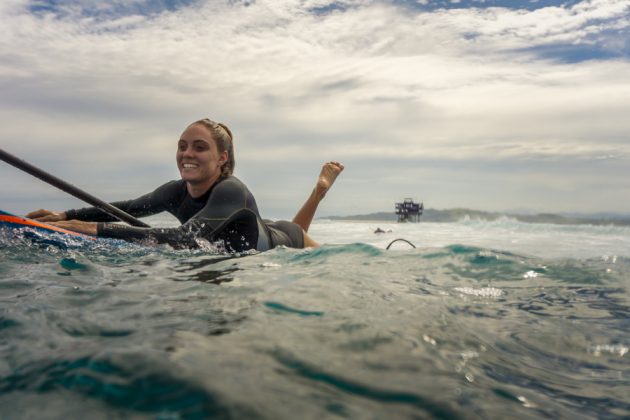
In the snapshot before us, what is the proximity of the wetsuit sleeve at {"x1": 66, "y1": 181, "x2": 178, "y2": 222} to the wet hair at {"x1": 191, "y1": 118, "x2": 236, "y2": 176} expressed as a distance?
3.31 ft

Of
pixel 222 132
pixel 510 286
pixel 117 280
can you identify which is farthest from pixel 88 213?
pixel 510 286

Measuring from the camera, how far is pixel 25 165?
18.5 feet

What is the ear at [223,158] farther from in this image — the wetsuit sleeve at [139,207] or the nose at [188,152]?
the wetsuit sleeve at [139,207]

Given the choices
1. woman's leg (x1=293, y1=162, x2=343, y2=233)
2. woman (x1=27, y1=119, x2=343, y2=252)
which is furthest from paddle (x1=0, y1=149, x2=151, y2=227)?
woman's leg (x1=293, y1=162, x2=343, y2=233)

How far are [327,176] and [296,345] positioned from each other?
242 inches

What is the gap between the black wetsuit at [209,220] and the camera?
5039 mm

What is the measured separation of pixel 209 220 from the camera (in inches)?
203

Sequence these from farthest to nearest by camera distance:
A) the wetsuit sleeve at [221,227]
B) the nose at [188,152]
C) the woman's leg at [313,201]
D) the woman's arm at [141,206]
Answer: the woman's leg at [313,201], the woman's arm at [141,206], the nose at [188,152], the wetsuit sleeve at [221,227]

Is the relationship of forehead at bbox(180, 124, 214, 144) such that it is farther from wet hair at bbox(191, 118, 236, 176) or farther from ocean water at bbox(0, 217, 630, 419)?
ocean water at bbox(0, 217, 630, 419)

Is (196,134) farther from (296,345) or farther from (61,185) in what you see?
(296,345)

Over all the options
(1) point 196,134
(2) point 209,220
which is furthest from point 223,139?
(2) point 209,220

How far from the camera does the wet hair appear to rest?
5930 mm

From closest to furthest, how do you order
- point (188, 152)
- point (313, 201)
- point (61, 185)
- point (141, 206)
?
1. point (188, 152)
2. point (61, 185)
3. point (141, 206)
4. point (313, 201)

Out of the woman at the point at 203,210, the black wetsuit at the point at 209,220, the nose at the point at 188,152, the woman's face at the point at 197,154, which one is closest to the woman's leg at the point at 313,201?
the woman at the point at 203,210
